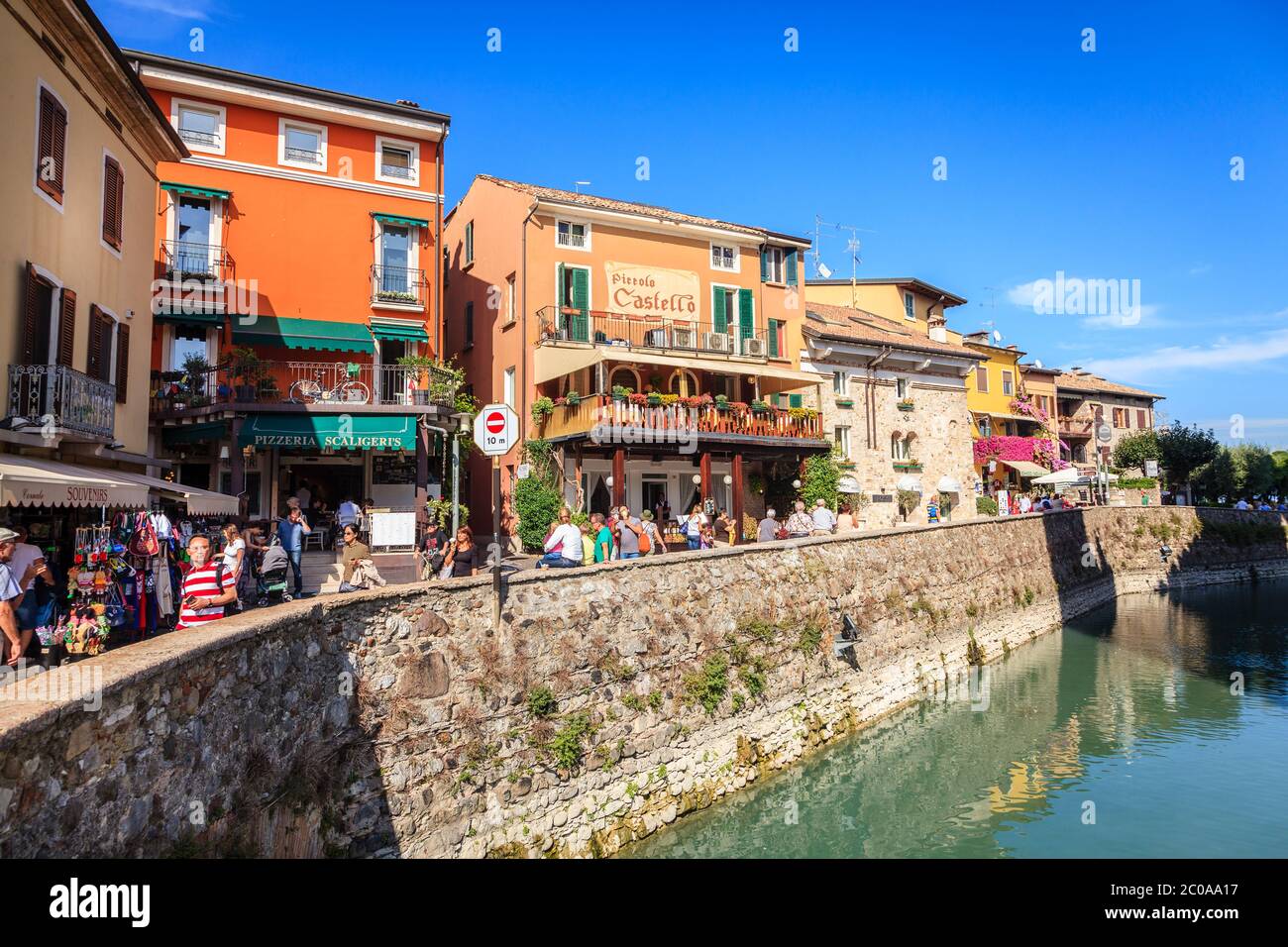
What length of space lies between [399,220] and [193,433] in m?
8.24

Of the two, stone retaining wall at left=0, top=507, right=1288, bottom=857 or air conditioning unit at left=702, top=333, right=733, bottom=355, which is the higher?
air conditioning unit at left=702, top=333, right=733, bottom=355

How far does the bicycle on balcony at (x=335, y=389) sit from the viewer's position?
65.4 feet

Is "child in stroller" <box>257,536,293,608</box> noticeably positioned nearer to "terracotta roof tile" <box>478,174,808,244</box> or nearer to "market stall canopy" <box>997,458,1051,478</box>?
"terracotta roof tile" <box>478,174,808,244</box>

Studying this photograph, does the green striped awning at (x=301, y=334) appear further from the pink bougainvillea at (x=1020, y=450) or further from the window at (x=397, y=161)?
the pink bougainvillea at (x=1020, y=450)

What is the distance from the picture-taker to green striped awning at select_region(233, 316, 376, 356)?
809 inches

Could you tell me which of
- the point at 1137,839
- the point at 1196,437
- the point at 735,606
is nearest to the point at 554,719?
the point at 735,606

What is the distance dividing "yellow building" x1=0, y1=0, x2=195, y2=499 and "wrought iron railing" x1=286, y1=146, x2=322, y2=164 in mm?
6139

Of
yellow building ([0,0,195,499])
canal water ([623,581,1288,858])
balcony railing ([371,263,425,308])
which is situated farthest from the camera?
balcony railing ([371,263,425,308])

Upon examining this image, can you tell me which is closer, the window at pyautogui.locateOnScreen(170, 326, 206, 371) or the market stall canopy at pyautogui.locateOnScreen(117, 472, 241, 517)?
the market stall canopy at pyautogui.locateOnScreen(117, 472, 241, 517)

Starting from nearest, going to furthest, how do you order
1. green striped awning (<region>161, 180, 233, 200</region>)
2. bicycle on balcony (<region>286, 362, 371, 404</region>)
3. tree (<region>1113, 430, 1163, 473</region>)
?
bicycle on balcony (<region>286, 362, 371, 404</region>)
green striped awning (<region>161, 180, 233, 200</region>)
tree (<region>1113, 430, 1163, 473</region>)

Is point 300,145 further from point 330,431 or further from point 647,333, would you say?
point 647,333

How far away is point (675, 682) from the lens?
12352 mm

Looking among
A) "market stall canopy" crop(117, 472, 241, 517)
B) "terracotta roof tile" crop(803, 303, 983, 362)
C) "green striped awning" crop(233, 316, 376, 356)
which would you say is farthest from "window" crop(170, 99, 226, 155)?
"terracotta roof tile" crop(803, 303, 983, 362)

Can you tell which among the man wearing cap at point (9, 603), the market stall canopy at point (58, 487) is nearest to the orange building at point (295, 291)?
the market stall canopy at point (58, 487)
